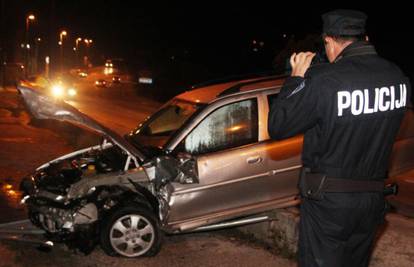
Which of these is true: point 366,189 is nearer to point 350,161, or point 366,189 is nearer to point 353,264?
point 350,161

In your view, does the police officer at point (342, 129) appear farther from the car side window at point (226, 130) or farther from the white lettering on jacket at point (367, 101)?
the car side window at point (226, 130)

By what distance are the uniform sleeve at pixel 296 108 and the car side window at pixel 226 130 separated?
2806 millimetres

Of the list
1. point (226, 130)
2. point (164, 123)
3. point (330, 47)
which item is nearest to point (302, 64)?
point (330, 47)

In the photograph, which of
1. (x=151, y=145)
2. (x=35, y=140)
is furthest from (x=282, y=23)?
(x=151, y=145)

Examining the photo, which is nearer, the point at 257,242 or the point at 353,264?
the point at 353,264

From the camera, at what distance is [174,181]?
538cm

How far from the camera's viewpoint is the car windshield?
6480 mm

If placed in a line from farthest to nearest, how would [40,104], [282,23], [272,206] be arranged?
[282,23]
[272,206]
[40,104]

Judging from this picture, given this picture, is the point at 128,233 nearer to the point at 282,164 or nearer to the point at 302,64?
the point at 282,164

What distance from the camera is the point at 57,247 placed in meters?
5.67

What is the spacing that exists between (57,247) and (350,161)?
3681 mm

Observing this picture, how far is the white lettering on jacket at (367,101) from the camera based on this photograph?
2.81 meters

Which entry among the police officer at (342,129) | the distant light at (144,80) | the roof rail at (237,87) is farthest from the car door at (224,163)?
the distant light at (144,80)

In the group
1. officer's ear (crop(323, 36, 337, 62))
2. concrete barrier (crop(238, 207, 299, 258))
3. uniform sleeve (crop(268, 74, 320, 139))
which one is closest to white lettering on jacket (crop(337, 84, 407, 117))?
uniform sleeve (crop(268, 74, 320, 139))
